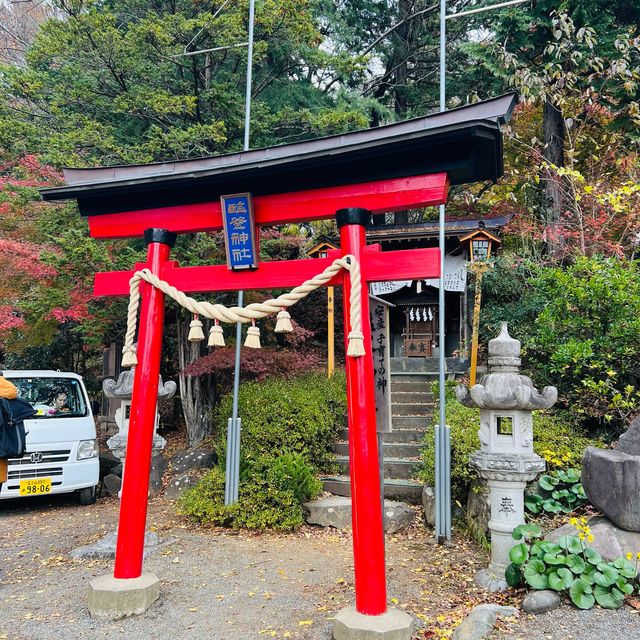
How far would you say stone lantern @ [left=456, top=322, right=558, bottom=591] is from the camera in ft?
15.2

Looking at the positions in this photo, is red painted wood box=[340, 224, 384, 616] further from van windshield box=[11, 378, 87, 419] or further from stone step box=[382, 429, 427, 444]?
van windshield box=[11, 378, 87, 419]

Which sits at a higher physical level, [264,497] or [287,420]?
[287,420]

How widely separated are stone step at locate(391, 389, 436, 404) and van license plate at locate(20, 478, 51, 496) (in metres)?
6.03

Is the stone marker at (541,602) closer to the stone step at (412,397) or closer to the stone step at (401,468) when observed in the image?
the stone step at (401,468)

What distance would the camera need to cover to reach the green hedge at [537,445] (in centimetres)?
595

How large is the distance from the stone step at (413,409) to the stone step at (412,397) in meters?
0.46

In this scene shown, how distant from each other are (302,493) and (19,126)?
23.6 ft

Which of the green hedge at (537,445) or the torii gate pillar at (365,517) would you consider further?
the green hedge at (537,445)

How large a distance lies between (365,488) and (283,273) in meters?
1.85

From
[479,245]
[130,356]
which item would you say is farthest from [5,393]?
[479,245]

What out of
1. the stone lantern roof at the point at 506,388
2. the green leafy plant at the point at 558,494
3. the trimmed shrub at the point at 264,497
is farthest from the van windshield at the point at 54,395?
the green leafy plant at the point at 558,494

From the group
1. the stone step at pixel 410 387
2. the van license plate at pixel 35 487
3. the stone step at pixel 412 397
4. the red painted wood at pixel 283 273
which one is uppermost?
the red painted wood at pixel 283 273

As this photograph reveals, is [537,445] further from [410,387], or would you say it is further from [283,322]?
[410,387]

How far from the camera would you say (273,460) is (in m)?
6.71
